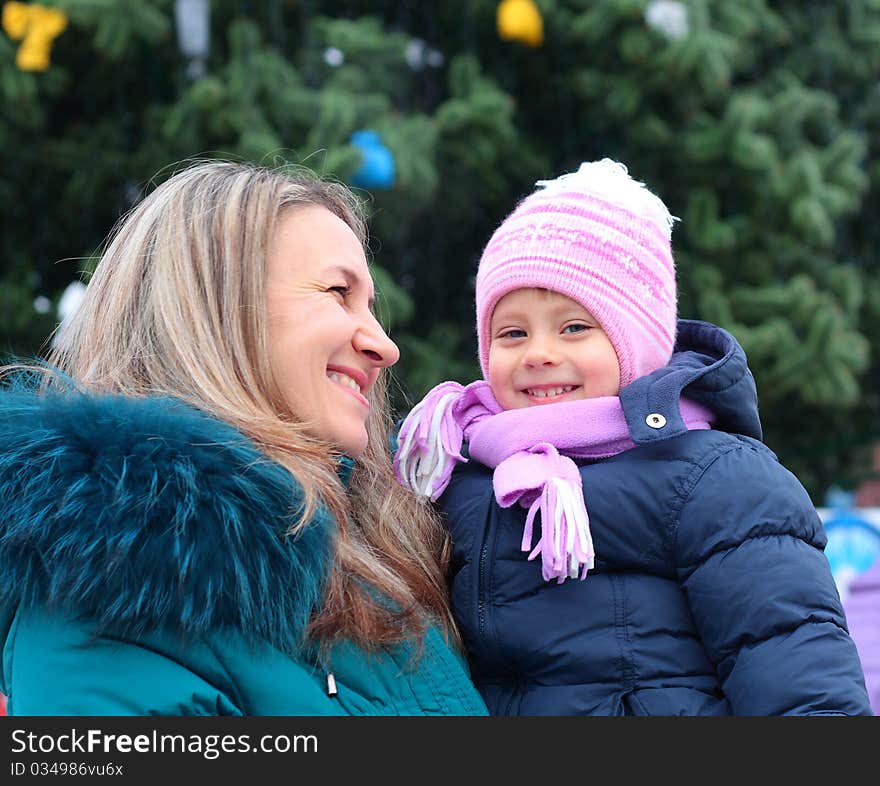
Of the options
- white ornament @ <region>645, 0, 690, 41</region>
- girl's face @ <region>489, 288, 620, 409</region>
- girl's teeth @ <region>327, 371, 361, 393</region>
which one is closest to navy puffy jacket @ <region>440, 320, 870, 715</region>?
girl's face @ <region>489, 288, 620, 409</region>

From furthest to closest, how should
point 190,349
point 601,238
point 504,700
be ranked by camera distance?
point 601,238, point 504,700, point 190,349

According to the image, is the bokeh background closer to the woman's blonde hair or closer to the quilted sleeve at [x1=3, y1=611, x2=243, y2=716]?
the woman's blonde hair

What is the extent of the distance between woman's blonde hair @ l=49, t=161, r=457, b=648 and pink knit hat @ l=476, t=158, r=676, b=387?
15.7 inches

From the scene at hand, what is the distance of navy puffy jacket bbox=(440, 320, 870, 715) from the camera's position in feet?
5.97

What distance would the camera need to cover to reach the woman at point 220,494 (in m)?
1.57

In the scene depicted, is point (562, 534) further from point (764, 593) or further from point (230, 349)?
point (230, 349)

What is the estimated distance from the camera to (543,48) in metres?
5.70

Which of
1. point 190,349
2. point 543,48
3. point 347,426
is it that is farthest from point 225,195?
point 543,48

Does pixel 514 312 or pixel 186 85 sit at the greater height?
pixel 186 85

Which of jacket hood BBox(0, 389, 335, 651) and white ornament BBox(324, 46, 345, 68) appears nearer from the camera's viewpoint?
jacket hood BBox(0, 389, 335, 651)

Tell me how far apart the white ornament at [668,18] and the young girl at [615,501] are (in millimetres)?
2773

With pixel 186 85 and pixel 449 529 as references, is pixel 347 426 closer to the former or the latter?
Answer: pixel 449 529

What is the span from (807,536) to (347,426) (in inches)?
29.9

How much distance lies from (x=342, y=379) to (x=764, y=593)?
0.75 meters
